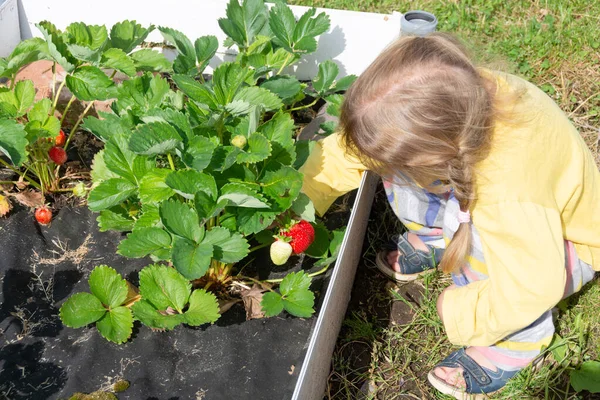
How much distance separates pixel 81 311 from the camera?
149 centimetres

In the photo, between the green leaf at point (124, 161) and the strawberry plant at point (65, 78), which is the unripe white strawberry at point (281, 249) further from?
the strawberry plant at point (65, 78)

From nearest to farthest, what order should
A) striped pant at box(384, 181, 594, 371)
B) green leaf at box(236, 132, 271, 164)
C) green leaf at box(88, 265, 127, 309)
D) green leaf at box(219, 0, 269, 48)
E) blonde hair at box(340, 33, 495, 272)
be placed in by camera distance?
blonde hair at box(340, 33, 495, 272) < green leaf at box(236, 132, 271, 164) < green leaf at box(88, 265, 127, 309) < striped pant at box(384, 181, 594, 371) < green leaf at box(219, 0, 269, 48)

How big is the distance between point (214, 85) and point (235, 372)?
694 millimetres

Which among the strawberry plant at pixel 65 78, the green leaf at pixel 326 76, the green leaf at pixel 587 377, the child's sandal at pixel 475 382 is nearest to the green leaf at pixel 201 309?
the strawberry plant at pixel 65 78

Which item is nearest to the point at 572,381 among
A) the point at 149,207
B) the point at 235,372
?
the point at 235,372

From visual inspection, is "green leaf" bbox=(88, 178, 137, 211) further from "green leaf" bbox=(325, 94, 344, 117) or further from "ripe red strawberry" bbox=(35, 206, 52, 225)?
"green leaf" bbox=(325, 94, 344, 117)

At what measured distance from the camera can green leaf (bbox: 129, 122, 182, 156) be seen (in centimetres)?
133

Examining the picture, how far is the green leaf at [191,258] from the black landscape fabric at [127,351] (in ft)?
1.06

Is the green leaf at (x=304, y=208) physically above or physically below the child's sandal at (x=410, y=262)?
above

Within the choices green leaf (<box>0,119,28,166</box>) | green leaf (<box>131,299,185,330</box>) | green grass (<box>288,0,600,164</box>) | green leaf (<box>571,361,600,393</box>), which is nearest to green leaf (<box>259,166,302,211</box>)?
green leaf (<box>131,299,185,330</box>)

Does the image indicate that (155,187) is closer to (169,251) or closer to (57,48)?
(169,251)

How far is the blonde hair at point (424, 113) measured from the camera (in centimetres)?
130

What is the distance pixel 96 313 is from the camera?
1498 mm

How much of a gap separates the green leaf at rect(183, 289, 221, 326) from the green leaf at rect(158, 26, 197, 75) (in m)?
0.68
